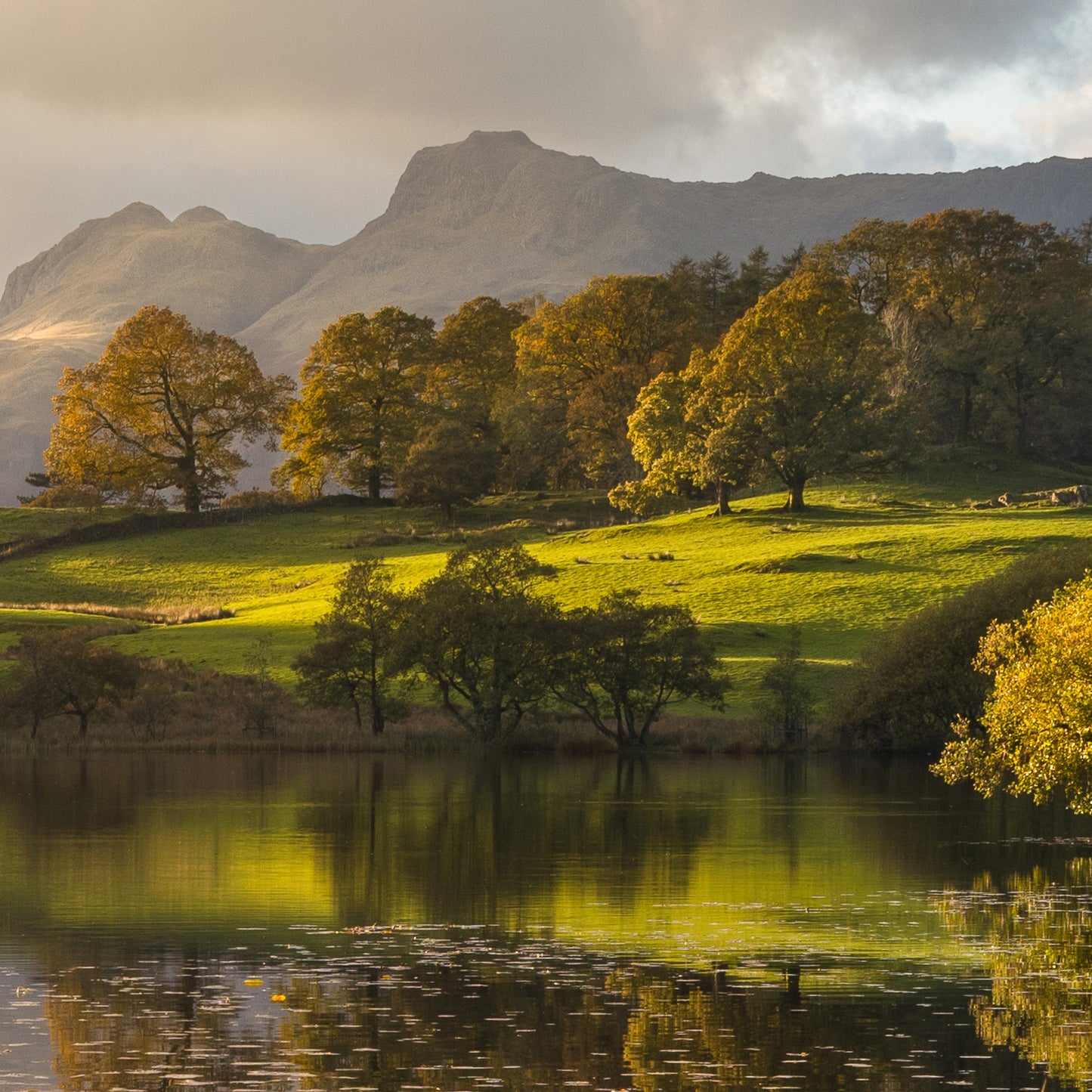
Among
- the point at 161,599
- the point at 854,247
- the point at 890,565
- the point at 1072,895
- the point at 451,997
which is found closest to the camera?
the point at 451,997

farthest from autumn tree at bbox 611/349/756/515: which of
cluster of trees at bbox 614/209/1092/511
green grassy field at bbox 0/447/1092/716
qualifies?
green grassy field at bbox 0/447/1092/716

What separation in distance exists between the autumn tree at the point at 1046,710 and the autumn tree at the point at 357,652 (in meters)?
31.2

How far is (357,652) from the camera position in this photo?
64.8 meters

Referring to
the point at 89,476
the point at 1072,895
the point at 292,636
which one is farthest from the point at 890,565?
the point at 89,476

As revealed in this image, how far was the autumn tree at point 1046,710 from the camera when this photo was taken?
32281 millimetres

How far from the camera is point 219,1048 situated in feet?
56.5

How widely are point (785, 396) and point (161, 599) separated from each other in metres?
39.5

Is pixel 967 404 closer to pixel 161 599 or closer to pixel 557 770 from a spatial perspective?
pixel 161 599

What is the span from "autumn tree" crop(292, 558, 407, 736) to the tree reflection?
36.4 meters

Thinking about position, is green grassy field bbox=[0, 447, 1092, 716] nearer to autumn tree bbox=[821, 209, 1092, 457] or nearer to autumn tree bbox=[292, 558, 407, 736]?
autumn tree bbox=[292, 558, 407, 736]

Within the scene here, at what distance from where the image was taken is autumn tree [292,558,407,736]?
6400 cm

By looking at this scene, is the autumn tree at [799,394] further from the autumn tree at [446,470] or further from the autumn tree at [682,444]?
the autumn tree at [446,470]

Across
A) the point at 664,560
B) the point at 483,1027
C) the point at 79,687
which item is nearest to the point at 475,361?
the point at 664,560

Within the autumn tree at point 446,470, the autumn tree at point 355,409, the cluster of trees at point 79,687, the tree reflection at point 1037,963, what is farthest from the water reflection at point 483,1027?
the autumn tree at point 355,409
